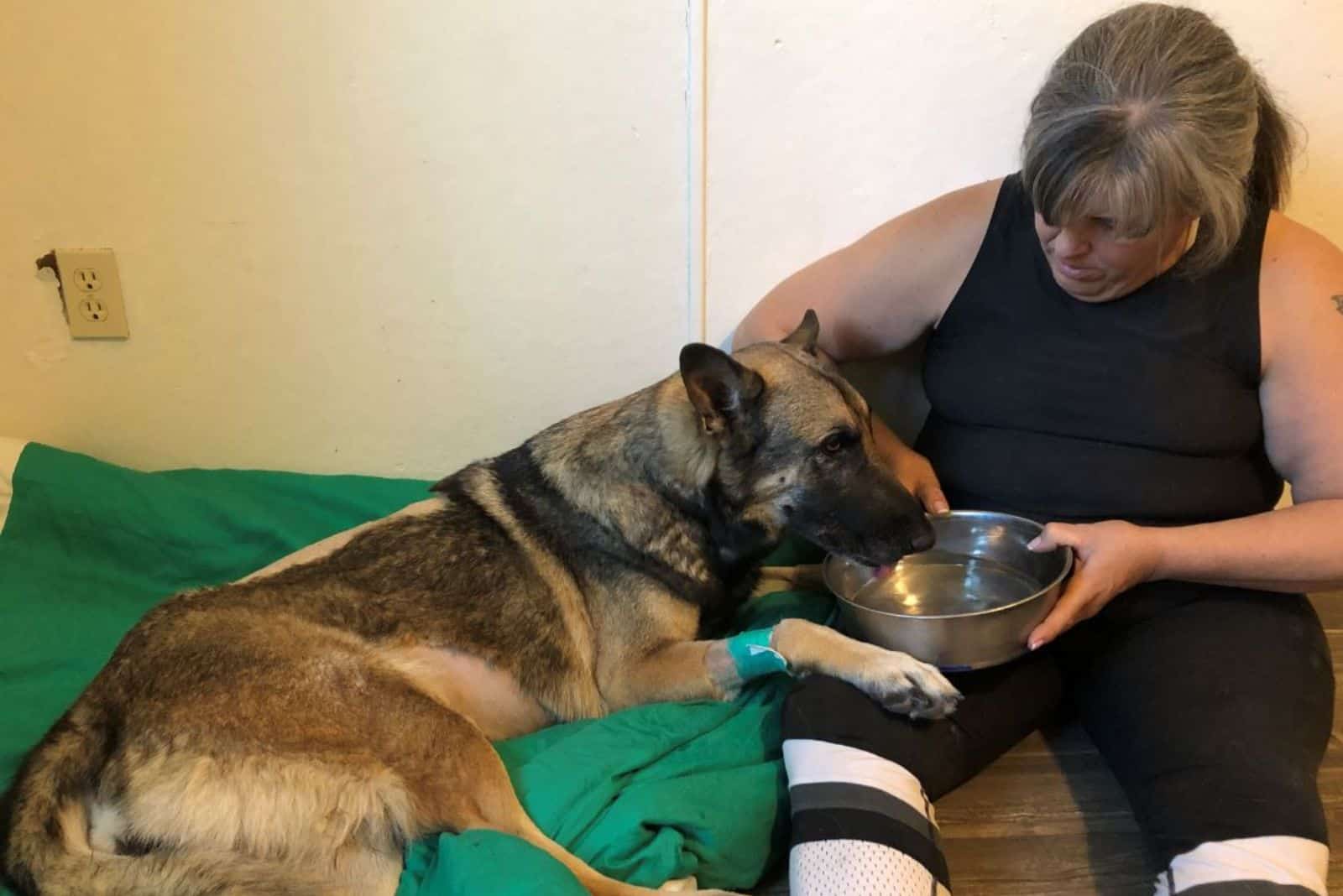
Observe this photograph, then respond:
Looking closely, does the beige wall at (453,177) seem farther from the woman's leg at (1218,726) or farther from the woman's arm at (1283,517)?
the woman's leg at (1218,726)

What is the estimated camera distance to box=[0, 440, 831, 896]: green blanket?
1.74m

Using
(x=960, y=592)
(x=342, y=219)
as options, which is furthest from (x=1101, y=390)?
(x=342, y=219)

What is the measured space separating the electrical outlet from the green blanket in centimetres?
34

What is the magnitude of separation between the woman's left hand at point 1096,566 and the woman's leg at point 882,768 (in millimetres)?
222

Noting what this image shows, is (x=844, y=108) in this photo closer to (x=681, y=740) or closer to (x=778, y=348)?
(x=778, y=348)

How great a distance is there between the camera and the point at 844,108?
7.91ft

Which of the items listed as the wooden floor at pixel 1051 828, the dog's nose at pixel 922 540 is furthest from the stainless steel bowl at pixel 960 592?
the wooden floor at pixel 1051 828

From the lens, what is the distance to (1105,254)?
70.7 inches

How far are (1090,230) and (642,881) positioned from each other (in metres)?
1.39

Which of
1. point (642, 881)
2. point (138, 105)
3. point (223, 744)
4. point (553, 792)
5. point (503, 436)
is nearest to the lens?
point (223, 744)

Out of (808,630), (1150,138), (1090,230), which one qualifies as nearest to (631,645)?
(808,630)

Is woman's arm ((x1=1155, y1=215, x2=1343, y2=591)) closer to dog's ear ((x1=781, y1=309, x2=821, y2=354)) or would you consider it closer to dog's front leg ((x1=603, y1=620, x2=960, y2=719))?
dog's front leg ((x1=603, y1=620, x2=960, y2=719))

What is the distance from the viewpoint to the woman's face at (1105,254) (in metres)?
1.75

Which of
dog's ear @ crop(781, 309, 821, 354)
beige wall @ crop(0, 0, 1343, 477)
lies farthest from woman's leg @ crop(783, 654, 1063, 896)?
beige wall @ crop(0, 0, 1343, 477)
